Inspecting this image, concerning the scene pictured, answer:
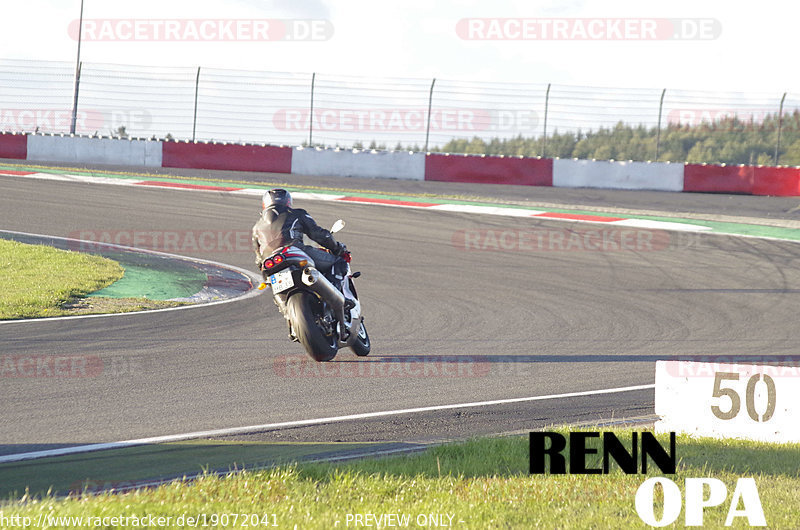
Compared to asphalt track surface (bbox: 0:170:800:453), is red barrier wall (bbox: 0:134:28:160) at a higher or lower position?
higher

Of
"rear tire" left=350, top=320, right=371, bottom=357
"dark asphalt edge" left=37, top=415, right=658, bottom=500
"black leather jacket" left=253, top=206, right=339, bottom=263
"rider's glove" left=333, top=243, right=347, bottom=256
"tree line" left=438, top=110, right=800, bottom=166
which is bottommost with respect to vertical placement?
"dark asphalt edge" left=37, top=415, right=658, bottom=500

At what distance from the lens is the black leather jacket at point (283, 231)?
809 cm

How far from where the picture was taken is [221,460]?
5484 millimetres

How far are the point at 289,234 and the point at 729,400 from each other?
3877 millimetres

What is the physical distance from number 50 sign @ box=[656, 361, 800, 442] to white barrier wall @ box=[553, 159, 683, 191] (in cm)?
1674

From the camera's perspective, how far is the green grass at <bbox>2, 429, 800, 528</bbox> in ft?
14.0

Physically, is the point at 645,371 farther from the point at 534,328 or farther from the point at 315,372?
the point at 315,372

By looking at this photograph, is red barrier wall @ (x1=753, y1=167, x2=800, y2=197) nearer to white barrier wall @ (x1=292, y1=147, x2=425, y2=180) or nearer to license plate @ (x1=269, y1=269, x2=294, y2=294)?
white barrier wall @ (x1=292, y1=147, x2=425, y2=180)

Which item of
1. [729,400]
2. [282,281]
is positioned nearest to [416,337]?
[282,281]

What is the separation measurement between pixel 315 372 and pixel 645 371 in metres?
3.11

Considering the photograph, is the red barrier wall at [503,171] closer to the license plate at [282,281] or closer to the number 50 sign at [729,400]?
the license plate at [282,281]

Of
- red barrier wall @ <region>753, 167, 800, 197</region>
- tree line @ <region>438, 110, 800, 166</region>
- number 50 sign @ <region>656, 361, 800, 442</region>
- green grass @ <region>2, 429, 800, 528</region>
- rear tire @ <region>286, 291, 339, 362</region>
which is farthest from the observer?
tree line @ <region>438, 110, 800, 166</region>

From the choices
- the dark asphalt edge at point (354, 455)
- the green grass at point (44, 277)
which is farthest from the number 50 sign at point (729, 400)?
the green grass at point (44, 277)

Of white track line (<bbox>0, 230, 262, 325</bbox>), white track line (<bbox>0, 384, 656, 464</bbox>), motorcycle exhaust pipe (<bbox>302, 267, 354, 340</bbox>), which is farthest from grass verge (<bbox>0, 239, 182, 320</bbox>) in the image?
white track line (<bbox>0, 384, 656, 464</bbox>)
